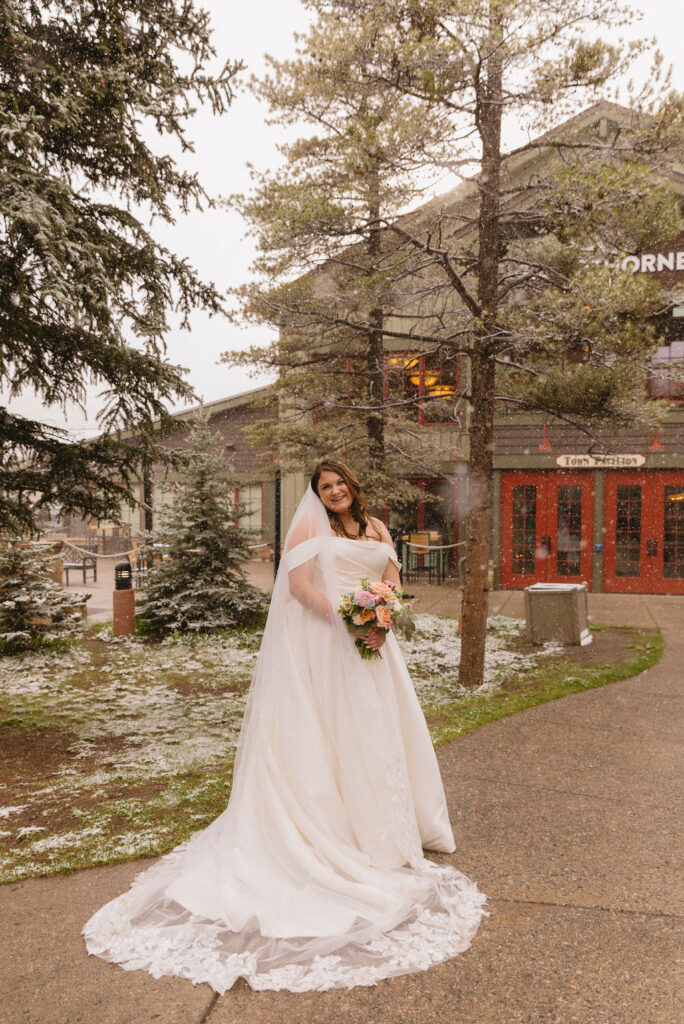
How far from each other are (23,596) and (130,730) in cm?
395

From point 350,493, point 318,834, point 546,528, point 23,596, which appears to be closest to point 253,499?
point 546,528

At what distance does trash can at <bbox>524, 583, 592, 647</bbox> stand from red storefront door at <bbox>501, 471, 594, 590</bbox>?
552 cm

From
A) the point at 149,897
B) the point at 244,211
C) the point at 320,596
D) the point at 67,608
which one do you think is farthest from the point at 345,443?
the point at 149,897

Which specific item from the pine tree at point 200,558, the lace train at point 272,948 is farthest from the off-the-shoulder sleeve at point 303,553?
the pine tree at point 200,558

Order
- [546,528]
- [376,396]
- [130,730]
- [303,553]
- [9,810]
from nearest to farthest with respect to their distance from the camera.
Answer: [303,553] < [9,810] < [130,730] < [376,396] < [546,528]

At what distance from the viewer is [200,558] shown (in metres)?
11.3

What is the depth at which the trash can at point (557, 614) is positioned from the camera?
10.2 meters

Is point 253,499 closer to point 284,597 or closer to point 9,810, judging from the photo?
point 9,810

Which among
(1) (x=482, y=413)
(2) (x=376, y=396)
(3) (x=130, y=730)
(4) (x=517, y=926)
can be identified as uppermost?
(2) (x=376, y=396)

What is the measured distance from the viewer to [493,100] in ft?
24.2

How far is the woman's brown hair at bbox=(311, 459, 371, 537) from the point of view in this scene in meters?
4.02

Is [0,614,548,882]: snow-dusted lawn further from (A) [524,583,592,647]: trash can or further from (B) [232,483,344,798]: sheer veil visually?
(B) [232,483,344,798]: sheer veil

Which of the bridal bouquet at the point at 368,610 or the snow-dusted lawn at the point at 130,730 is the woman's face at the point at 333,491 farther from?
→ the snow-dusted lawn at the point at 130,730

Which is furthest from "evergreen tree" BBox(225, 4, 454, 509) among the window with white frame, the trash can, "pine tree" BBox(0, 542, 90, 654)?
the window with white frame
